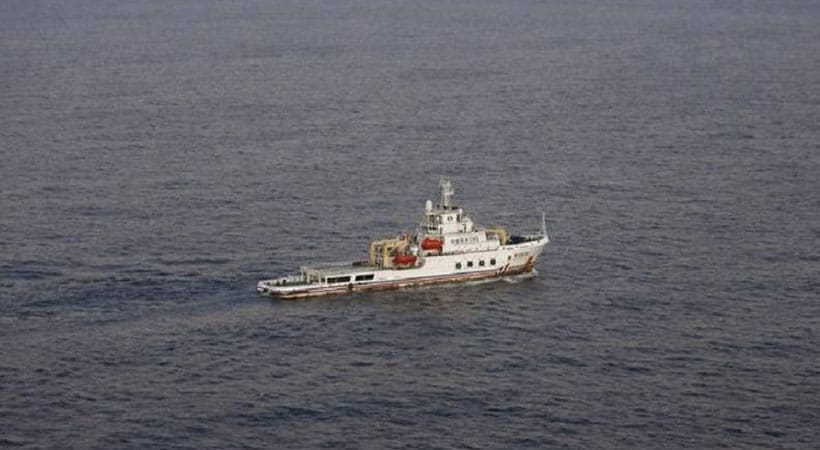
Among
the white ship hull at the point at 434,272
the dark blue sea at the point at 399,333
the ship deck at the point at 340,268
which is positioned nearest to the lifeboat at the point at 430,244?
the white ship hull at the point at 434,272

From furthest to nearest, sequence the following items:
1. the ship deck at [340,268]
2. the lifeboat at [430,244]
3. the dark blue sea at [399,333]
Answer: the lifeboat at [430,244]
the ship deck at [340,268]
the dark blue sea at [399,333]

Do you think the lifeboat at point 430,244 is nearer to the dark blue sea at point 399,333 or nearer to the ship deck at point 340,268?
the ship deck at point 340,268

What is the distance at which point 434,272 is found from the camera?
6398 inches

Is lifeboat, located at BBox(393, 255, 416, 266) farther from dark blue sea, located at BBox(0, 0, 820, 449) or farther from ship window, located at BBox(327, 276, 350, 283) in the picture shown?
ship window, located at BBox(327, 276, 350, 283)

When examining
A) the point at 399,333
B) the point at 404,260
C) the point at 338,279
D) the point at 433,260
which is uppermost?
the point at 404,260

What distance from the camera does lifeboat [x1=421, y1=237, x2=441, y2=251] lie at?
534 ft

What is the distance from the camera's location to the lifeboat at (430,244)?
163 metres

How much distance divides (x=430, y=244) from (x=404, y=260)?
11.0 ft

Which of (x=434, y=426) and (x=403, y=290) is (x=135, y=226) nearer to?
(x=403, y=290)

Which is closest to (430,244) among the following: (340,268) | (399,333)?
(340,268)

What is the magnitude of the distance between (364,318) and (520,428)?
3096cm

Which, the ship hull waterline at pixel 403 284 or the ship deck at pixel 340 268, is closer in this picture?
the ship hull waterline at pixel 403 284

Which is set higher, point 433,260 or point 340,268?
point 433,260

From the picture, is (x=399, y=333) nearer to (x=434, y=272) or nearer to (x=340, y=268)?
(x=340, y=268)
